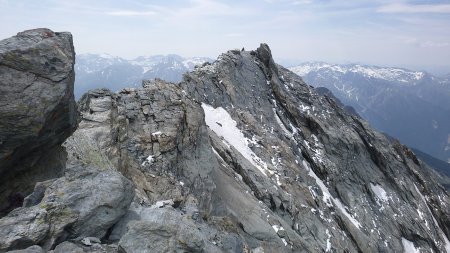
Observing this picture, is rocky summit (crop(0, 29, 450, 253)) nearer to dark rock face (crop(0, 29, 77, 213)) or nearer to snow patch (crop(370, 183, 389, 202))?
dark rock face (crop(0, 29, 77, 213))

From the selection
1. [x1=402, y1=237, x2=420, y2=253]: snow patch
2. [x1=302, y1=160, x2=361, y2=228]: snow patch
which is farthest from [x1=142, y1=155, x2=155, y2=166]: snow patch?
[x1=402, y1=237, x2=420, y2=253]: snow patch

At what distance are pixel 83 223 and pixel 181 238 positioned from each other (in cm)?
323

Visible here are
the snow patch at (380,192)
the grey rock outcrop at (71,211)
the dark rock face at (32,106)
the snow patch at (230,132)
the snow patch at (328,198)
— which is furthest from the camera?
the snow patch at (380,192)

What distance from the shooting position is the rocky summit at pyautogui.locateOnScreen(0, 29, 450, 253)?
484 inches

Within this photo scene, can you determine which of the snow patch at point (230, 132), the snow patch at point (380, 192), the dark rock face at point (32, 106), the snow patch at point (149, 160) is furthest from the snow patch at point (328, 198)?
the dark rock face at point (32, 106)

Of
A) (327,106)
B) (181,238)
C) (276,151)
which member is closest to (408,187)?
(327,106)

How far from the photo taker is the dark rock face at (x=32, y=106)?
13023 millimetres

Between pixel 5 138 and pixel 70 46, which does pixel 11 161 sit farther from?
pixel 70 46

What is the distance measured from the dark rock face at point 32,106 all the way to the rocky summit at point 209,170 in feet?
0.17

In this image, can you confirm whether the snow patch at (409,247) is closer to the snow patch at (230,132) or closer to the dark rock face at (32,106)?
the snow patch at (230,132)

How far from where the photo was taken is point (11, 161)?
13719 mm

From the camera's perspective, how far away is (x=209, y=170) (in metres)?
27.7

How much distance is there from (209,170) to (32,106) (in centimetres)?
1594

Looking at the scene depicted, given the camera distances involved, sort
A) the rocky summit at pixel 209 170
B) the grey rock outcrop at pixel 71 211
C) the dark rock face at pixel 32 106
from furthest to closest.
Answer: the dark rock face at pixel 32 106 → the rocky summit at pixel 209 170 → the grey rock outcrop at pixel 71 211
